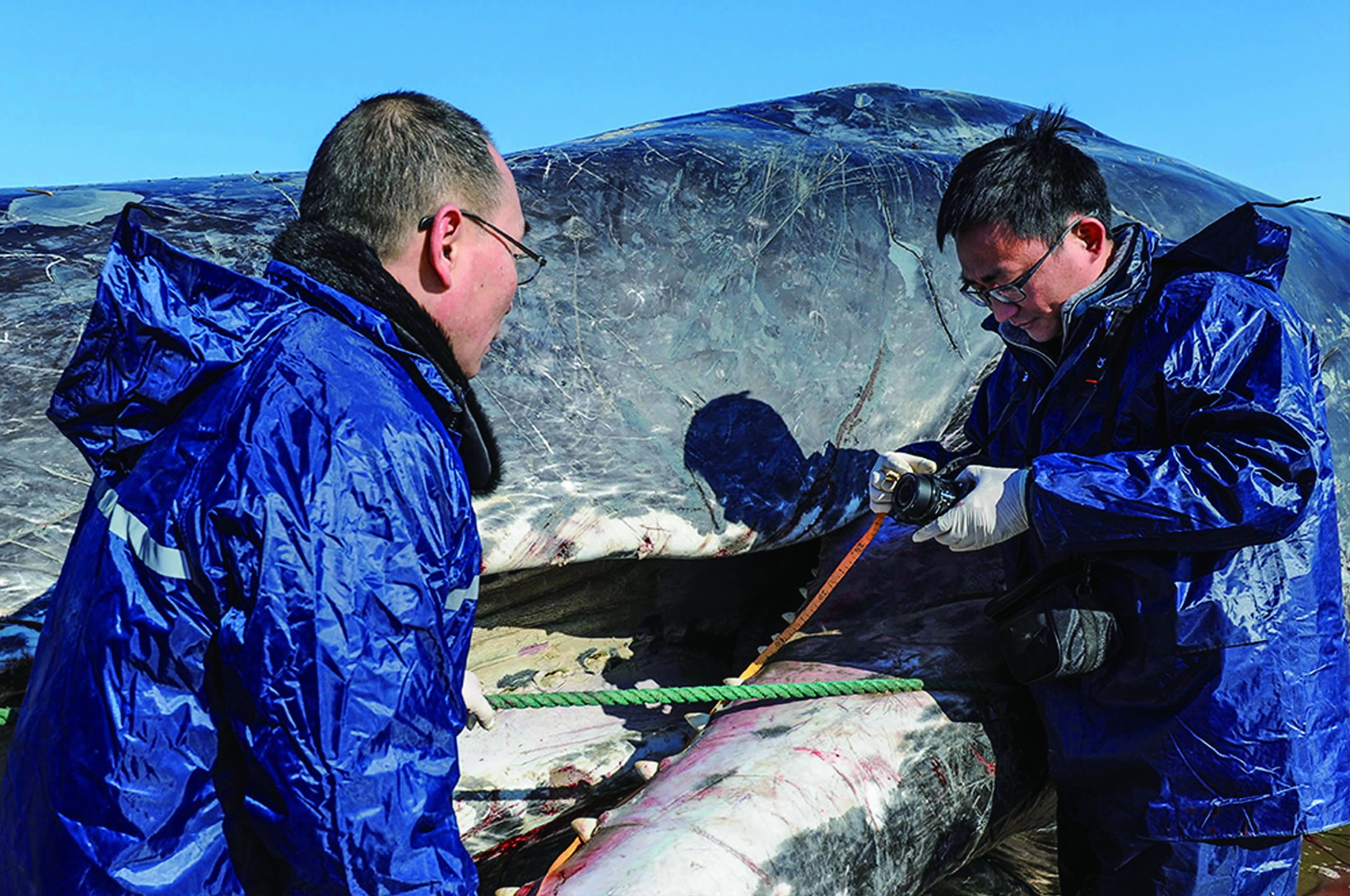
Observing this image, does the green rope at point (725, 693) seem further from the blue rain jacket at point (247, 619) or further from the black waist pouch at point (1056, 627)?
the blue rain jacket at point (247, 619)

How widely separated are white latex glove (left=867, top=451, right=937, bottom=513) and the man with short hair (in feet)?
5.51

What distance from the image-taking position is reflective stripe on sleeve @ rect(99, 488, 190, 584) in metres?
1.32

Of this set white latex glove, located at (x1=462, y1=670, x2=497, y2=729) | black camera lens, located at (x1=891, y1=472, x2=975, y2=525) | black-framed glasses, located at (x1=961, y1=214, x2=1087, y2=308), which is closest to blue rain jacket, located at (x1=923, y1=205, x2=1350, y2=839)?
black-framed glasses, located at (x1=961, y1=214, x2=1087, y2=308)

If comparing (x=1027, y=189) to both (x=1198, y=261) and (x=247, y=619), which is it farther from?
(x=247, y=619)

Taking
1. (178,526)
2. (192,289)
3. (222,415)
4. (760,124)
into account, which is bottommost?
(178,526)

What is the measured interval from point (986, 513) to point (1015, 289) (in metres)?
0.53

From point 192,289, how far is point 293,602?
45 cm

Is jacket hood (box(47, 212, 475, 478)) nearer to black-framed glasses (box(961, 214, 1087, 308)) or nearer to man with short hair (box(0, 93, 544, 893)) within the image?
man with short hair (box(0, 93, 544, 893))

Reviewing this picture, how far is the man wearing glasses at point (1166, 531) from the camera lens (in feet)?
7.97

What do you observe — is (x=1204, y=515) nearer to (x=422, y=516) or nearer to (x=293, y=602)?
(x=422, y=516)

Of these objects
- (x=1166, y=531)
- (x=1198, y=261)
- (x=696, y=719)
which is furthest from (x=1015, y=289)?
(x=696, y=719)

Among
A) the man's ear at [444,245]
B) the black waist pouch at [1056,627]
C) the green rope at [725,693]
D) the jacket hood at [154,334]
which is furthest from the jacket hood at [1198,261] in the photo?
the jacket hood at [154,334]

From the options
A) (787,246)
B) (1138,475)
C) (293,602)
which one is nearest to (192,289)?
(293,602)

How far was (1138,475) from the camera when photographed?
2.43 m
